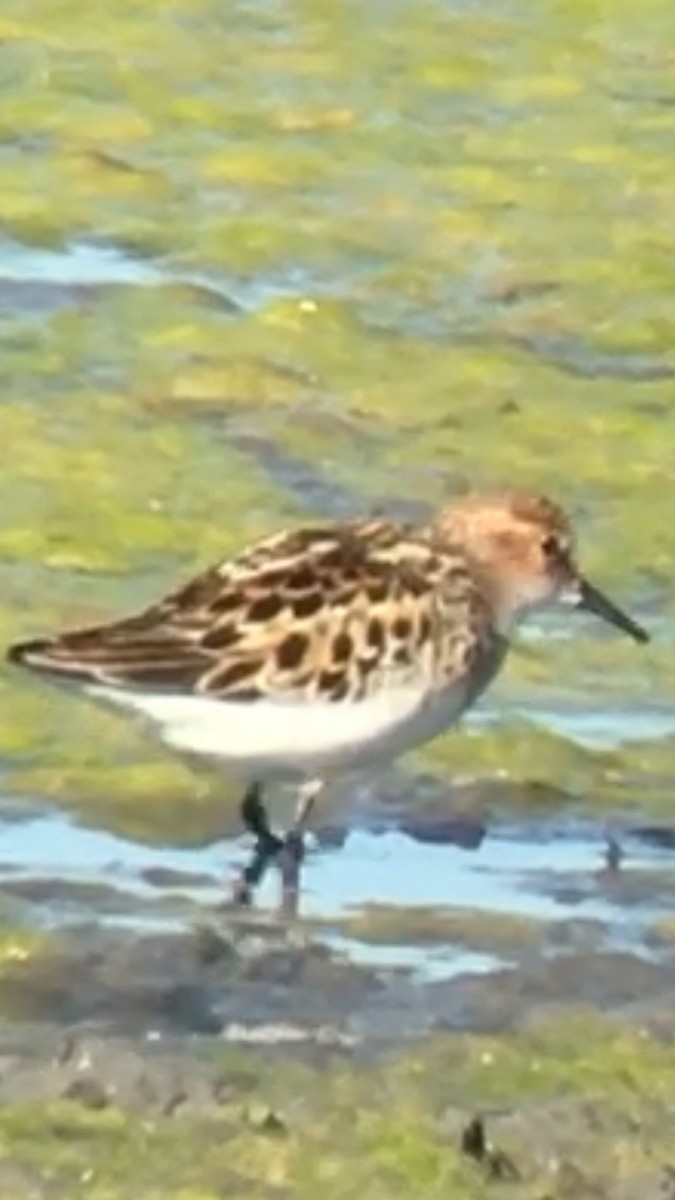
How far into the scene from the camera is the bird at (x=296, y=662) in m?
8.22

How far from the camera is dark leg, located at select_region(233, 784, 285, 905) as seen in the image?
8305mm

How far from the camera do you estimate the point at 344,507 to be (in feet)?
35.6

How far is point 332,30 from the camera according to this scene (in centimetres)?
1560

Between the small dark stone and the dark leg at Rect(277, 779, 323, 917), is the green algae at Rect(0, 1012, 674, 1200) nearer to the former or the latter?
the small dark stone

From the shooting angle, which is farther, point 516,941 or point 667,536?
point 667,536

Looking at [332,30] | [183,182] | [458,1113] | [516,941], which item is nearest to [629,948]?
[516,941]

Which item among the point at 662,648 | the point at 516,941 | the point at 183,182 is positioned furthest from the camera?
the point at 183,182

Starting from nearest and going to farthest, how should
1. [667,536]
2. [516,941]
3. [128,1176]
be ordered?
[128,1176], [516,941], [667,536]

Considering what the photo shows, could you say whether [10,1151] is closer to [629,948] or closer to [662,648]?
[629,948]

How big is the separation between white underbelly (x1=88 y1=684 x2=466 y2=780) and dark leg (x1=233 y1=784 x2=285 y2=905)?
0.13 m

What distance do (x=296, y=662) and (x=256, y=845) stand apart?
0.38 m

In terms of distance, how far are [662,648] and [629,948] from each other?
6.43 ft

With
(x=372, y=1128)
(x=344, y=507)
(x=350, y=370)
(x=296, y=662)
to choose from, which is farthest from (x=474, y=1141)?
(x=350, y=370)

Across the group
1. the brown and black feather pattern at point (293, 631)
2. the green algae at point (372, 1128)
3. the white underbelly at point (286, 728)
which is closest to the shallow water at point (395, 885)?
the white underbelly at point (286, 728)
